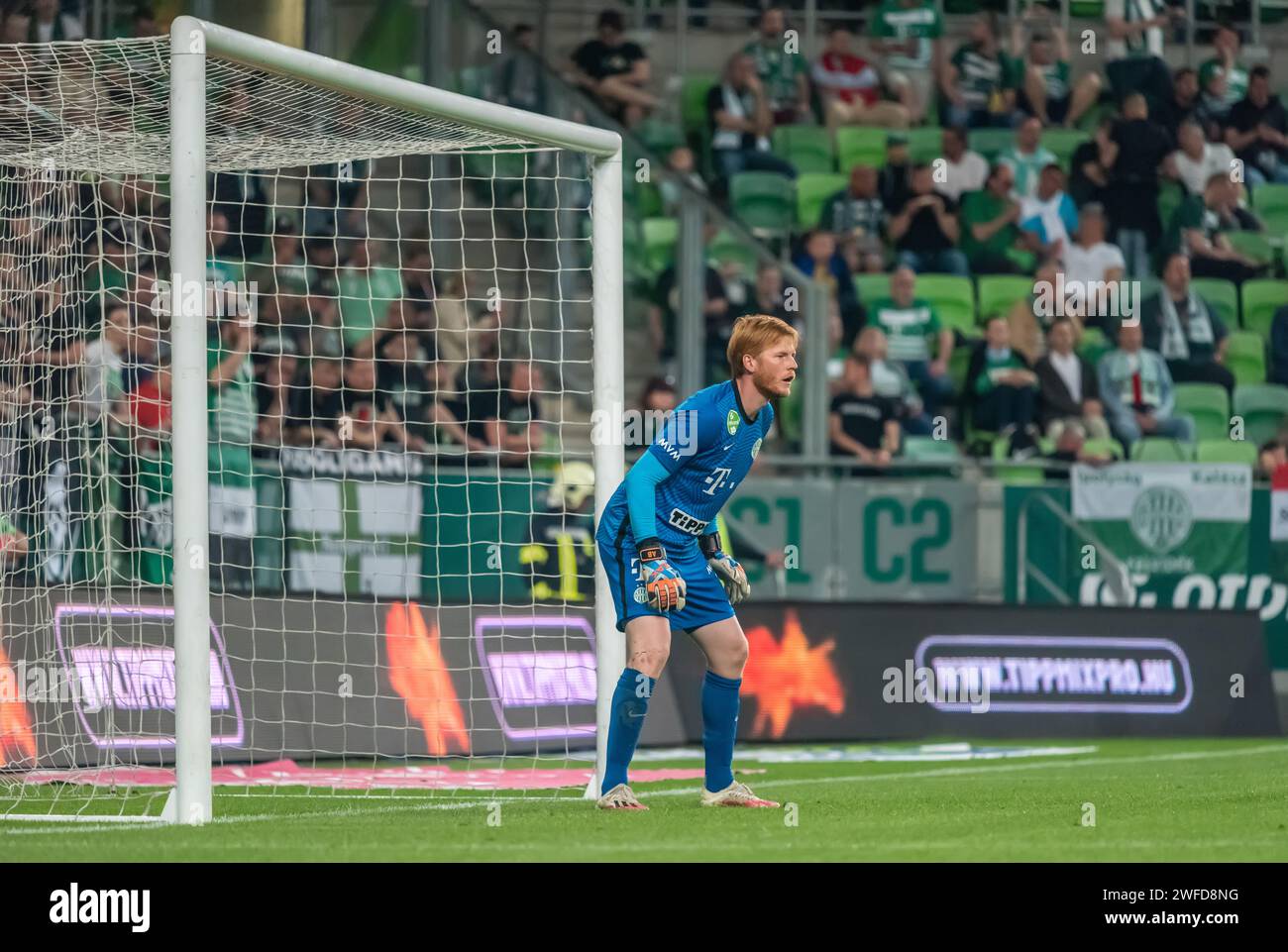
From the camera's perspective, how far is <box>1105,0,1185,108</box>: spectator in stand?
20047 mm

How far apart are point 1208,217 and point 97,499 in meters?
12.1

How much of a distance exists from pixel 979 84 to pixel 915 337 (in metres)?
3.95

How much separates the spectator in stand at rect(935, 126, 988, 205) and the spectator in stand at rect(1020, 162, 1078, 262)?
20.0 inches

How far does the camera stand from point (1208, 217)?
19.4 m

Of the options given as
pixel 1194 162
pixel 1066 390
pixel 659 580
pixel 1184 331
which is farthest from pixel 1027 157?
pixel 659 580

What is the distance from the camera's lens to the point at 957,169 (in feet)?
61.2

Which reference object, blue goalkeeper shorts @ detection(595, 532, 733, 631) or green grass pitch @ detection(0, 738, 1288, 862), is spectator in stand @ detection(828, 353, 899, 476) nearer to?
green grass pitch @ detection(0, 738, 1288, 862)

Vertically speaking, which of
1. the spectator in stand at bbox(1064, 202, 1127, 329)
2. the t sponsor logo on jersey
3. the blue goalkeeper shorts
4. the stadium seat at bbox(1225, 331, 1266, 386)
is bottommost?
the blue goalkeeper shorts

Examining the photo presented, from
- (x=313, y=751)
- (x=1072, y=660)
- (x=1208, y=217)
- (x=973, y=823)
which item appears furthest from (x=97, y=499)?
(x=1208, y=217)

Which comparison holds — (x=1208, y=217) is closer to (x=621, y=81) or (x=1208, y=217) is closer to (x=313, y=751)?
(x=621, y=81)

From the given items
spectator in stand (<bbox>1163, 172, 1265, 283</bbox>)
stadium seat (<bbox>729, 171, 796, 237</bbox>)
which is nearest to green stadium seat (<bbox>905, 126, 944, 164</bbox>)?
stadium seat (<bbox>729, 171, 796, 237</bbox>)

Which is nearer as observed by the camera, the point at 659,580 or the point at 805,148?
the point at 659,580

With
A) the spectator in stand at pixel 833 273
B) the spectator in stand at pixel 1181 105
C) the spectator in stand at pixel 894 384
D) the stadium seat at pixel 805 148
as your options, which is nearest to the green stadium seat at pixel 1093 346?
the spectator in stand at pixel 894 384

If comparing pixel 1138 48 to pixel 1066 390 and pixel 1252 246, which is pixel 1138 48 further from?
pixel 1066 390
